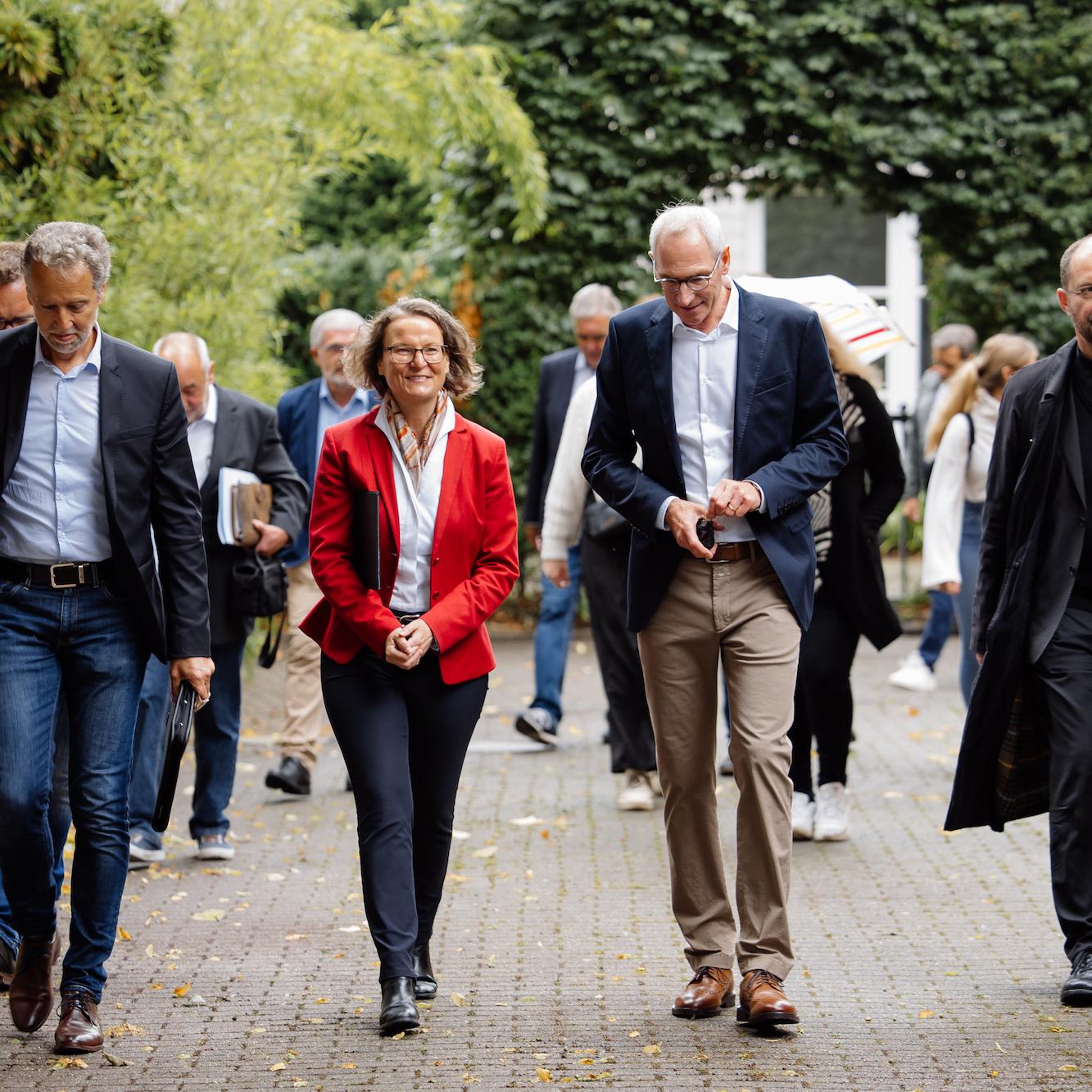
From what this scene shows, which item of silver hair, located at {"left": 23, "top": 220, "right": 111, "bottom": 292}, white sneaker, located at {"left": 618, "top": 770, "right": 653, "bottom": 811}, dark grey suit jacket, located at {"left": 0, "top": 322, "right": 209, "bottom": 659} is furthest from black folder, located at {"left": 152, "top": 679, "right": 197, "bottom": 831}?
white sneaker, located at {"left": 618, "top": 770, "right": 653, "bottom": 811}

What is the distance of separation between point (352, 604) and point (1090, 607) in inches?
86.6

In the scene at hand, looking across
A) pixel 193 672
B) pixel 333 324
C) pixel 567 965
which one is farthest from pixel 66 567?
pixel 333 324

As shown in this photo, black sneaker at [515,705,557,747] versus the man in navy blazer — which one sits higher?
the man in navy blazer

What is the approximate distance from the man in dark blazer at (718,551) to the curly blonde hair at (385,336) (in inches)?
16.8

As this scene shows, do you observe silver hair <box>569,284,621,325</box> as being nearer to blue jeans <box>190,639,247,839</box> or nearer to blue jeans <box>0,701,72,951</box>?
blue jeans <box>190,639,247,839</box>

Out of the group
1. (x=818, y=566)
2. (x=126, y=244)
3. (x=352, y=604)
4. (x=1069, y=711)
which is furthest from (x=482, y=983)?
(x=126, y=244)

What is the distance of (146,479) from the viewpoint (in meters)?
5.01

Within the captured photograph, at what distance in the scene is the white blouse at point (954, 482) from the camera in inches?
349

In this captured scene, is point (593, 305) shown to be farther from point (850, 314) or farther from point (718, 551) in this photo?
point (718, 551)

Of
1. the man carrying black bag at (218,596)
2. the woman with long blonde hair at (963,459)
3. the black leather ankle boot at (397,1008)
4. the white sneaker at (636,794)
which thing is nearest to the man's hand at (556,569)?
the white sneaker at (636,794)

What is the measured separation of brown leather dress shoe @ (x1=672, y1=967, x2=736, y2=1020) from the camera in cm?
512

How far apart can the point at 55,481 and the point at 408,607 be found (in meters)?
1.03

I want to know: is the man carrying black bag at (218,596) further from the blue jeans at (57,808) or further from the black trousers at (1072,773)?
the black trousers at (1072,773)

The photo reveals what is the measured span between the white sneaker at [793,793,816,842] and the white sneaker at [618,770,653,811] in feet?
2.80
